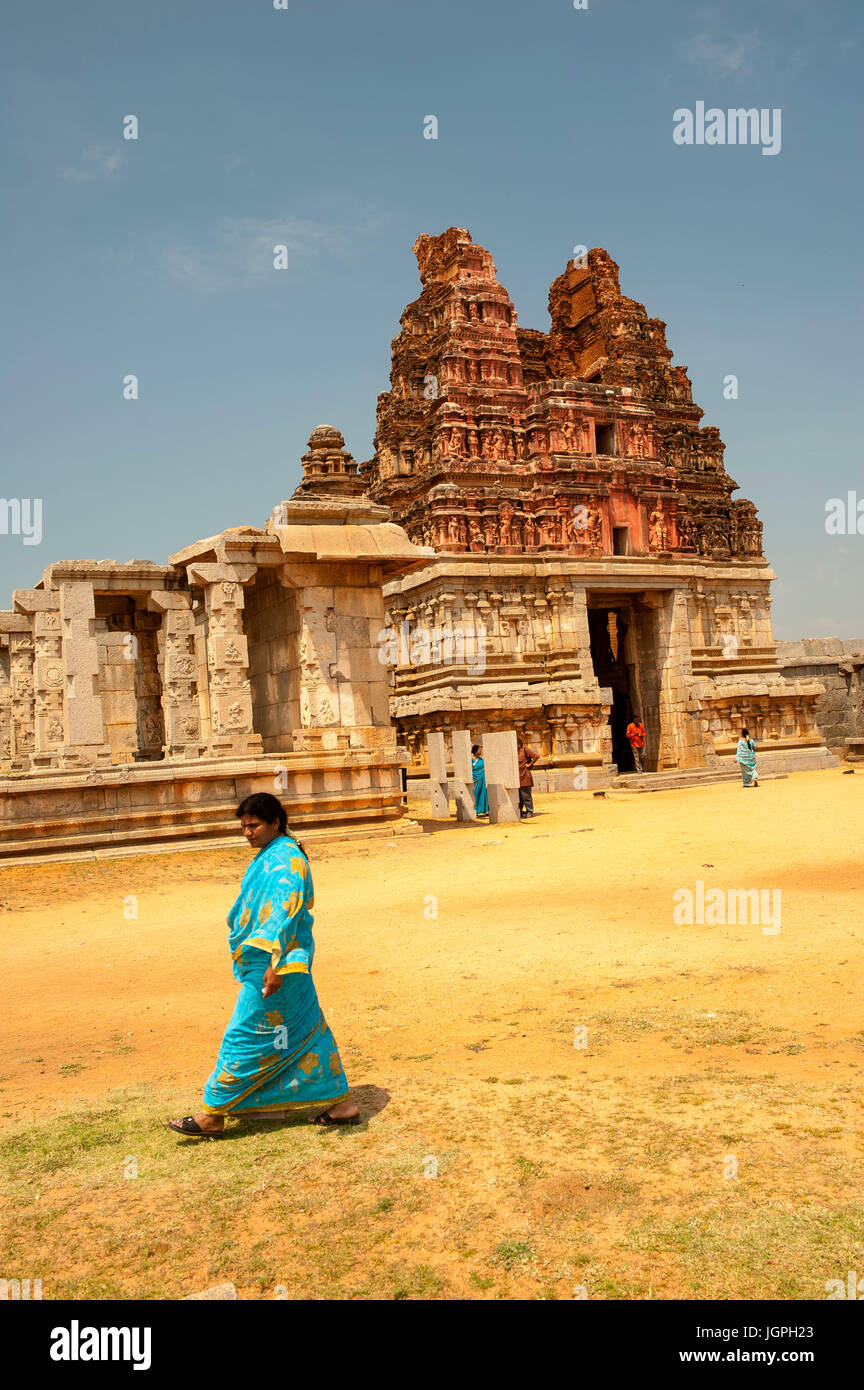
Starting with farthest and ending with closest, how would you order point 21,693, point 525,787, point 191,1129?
1. point 21,693
2. point 525,787
3. point 191,1129

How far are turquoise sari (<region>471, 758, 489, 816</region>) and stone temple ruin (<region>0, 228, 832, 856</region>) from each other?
1877 mm

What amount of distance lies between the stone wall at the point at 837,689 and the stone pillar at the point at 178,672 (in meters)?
21.8

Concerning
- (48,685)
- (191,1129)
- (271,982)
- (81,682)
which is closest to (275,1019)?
A: (271,982)

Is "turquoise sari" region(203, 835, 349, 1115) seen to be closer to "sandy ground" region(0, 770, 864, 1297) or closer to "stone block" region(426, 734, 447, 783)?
"sandy ground" region(0, 770, 864, 1297)

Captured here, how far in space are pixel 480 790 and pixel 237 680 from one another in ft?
19.5

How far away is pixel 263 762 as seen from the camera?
1559 centimetres

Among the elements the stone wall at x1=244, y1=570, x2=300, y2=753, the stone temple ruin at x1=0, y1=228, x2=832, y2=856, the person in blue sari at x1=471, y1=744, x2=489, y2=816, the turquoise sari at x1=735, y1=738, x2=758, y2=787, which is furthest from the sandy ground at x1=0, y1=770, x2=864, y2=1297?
the turquoise sari at x1=735, y1=738, x2=758, y2=787

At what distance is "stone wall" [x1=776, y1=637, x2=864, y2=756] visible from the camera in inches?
1313

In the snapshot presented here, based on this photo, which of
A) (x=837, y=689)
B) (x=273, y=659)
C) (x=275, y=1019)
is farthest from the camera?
(x=837, y=689)

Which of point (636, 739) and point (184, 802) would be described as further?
point (636, 739)

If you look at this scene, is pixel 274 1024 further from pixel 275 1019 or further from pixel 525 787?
pixel 525 787

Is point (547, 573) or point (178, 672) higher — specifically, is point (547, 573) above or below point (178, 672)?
above

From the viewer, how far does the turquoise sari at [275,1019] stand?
4.74m

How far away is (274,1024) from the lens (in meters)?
4.78
